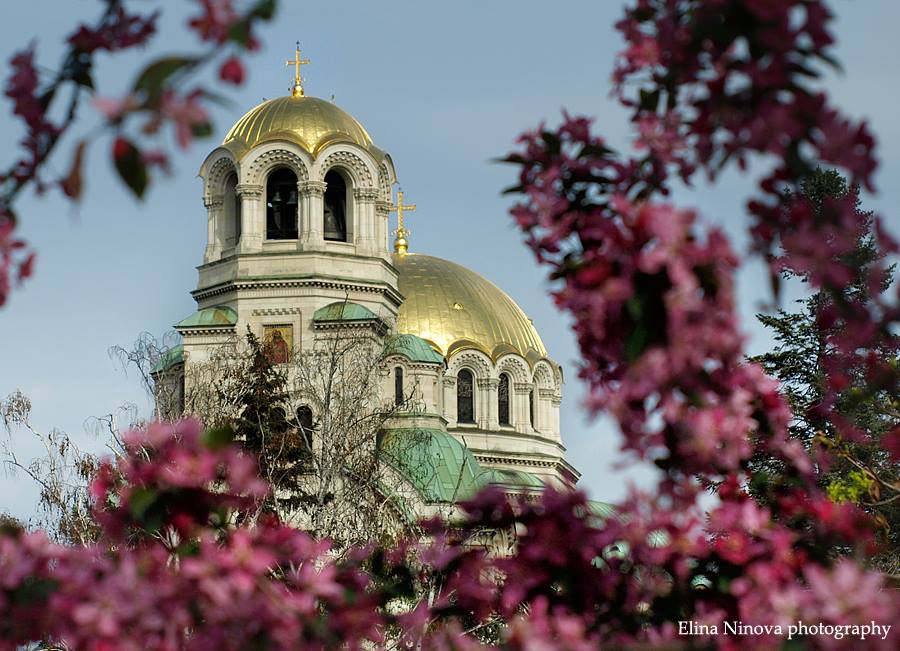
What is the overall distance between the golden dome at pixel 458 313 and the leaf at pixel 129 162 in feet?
171

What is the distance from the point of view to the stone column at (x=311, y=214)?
1720 inches

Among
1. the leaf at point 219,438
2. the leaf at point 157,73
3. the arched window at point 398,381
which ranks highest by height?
the arched window at point 398,381

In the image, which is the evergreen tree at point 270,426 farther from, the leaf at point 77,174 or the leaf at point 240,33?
the leaf at point 240,33

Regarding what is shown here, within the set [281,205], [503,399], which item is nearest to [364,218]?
[281,205]

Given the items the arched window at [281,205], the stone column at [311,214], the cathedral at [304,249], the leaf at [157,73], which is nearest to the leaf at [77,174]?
the leaf at [157,73]

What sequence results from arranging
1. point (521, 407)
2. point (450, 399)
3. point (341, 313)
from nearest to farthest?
point (341, 313) → point (450, 399) → point (521, 407)

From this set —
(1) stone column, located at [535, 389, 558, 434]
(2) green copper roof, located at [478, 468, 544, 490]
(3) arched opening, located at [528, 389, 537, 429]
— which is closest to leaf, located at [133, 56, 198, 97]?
(2) green copper roof, located at [478, 468, 544, 490]

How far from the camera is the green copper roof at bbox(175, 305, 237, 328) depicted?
4350 centimetres

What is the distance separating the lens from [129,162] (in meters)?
3.96

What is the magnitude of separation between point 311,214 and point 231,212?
8.94 feet

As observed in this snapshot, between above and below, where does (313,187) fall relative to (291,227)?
above

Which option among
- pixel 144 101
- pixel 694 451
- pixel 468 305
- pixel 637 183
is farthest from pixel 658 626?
pixel 468 305

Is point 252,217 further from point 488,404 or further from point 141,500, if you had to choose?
point 141,500

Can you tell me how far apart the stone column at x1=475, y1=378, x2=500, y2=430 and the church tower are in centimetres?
1117
